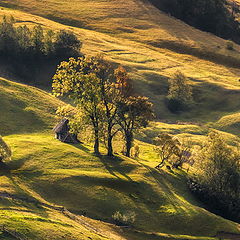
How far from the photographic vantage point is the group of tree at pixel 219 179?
8419 cm

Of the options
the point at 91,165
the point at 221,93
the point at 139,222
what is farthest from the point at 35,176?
the point at 221,93

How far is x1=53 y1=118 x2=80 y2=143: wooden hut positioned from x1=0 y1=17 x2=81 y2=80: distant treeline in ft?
179

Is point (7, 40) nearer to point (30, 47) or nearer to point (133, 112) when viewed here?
point (30, 47)

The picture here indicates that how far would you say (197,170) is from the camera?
9156 cm

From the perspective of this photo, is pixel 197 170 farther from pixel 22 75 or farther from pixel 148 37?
pixel 148 37

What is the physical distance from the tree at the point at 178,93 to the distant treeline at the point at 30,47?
33.9 metres

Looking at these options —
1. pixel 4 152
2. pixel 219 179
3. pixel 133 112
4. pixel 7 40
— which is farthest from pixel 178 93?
pixel 4 152

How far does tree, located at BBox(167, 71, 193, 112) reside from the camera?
144 meters

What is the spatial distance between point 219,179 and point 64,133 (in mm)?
31292

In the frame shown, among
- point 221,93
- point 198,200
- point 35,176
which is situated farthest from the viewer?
point 221,93

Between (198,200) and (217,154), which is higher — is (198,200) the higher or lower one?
the lower one

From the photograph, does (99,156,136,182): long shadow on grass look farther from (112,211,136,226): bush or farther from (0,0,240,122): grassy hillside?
(0,0,240,122): grassy hillside

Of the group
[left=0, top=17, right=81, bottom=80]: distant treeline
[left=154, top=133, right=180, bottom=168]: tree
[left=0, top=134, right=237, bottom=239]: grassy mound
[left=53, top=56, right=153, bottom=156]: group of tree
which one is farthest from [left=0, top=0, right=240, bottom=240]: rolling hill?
[left=0, top=17, right=81, bottom=80]: distant treeline

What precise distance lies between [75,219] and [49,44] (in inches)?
3750
